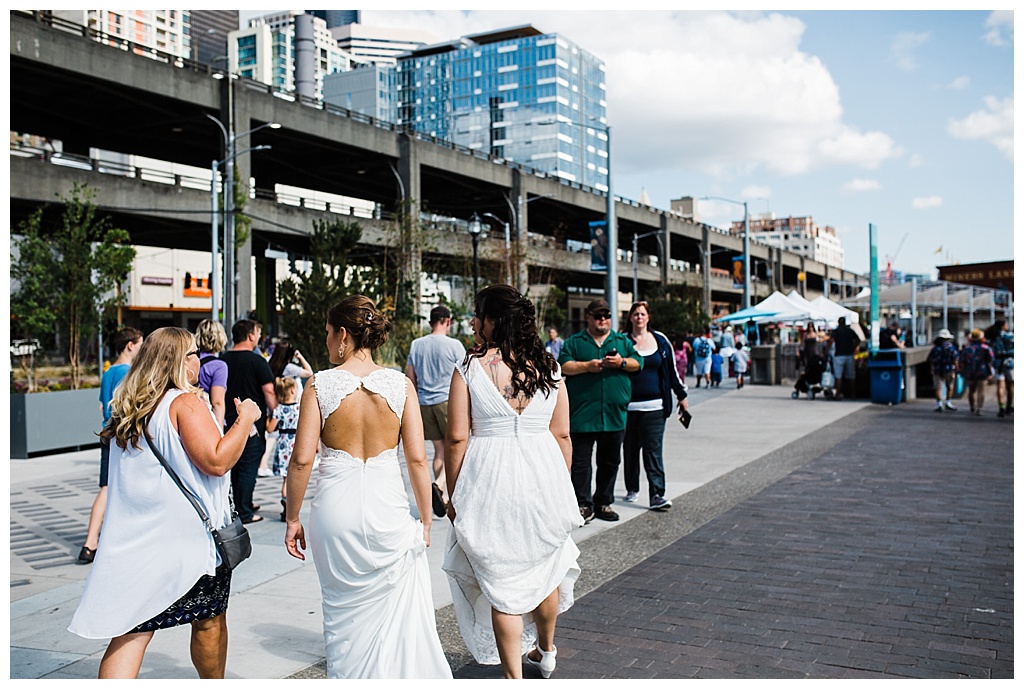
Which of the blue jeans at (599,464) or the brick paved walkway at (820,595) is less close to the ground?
the blue jeans at (599,464)

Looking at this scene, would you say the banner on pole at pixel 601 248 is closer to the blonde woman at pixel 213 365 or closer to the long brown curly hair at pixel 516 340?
the blonde woman at pixel 213 365

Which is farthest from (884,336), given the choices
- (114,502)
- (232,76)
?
(232,76)

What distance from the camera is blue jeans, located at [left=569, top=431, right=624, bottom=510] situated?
7.55 metres

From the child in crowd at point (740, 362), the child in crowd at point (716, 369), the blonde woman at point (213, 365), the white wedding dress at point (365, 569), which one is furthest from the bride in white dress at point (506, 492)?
the child in crowd at point (716, 369)

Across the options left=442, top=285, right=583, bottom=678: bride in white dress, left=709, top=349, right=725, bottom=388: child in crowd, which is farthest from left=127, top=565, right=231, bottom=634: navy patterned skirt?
left=709, top=349, right=725, bottom=388: child in crowd

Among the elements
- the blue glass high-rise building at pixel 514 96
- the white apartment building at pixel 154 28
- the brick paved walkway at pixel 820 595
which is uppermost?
the white apartment building at pixel 154 28

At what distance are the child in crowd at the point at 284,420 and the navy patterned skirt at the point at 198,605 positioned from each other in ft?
15.8

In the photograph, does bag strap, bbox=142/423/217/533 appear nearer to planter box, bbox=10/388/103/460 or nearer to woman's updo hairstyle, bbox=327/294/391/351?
woman's updo hairstyle, bbox=327/294/391/351

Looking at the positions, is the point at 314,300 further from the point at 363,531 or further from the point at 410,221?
the point at 363,531

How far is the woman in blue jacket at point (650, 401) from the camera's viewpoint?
8203 millimetres

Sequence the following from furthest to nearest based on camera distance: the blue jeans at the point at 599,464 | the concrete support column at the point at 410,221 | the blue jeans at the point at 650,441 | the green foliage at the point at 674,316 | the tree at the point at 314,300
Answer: the green foliage at the point at 674,316 < the concrete support column at the point at 410,221 < the tree at the point at 314,300 < the blue jeans at the point at 650,441 < the blue jeans at the point at 599,464

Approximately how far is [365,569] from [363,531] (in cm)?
16

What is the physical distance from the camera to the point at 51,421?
1366 cm

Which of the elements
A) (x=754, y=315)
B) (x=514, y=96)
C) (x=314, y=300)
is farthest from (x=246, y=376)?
(x=514, y=96)
